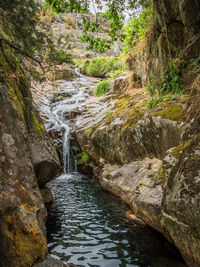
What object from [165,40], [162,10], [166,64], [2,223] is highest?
[162,10]

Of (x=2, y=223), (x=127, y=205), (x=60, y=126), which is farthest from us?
(x=60, y=126)

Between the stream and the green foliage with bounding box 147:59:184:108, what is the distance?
3.31 m

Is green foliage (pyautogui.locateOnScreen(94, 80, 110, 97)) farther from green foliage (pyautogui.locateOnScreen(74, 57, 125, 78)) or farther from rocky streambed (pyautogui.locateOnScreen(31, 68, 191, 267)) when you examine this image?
green foliage (pyautogui.locateOnScreen(74, 57, 125, 78))

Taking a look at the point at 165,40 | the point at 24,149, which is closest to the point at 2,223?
the point at 24,149

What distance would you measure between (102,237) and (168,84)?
4177 mm

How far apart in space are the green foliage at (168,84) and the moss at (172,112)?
477 mm

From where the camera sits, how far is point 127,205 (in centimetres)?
495

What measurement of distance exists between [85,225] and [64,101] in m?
11.2

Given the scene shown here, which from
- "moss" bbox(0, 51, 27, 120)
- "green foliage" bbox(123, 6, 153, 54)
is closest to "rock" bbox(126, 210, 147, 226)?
"moss" bbox(0, 51, 27, 120)

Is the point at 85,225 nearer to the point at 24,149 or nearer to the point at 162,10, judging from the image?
the point at 24,149

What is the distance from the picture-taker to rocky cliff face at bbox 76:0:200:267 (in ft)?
8.22

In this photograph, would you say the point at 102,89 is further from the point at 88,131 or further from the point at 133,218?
the point at 133,218

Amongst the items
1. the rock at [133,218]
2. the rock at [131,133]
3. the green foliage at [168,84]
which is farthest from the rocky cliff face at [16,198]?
the green foliage at [168,84]

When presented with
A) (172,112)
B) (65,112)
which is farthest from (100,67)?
(172,112)
